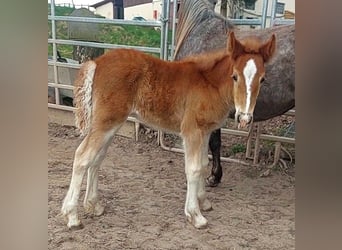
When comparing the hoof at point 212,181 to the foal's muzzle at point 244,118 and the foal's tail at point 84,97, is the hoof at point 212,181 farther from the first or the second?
the foal's tail at point 84,97

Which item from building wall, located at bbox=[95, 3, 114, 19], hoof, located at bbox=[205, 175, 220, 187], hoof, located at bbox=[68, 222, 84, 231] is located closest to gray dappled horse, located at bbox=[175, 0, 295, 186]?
hoof, located at bbox=[205, 175, 220, 187]

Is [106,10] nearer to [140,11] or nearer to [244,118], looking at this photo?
[140,11]

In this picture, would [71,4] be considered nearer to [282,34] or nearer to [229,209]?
[282,34]

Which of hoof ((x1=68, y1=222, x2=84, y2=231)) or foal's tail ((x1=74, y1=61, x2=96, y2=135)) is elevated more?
foal's tail ((x1=74, y1=61, x2=96, y2=135))

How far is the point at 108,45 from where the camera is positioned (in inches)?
35.5

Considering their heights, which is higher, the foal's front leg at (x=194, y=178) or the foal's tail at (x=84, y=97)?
the foal's tail at (x=84, y=97)

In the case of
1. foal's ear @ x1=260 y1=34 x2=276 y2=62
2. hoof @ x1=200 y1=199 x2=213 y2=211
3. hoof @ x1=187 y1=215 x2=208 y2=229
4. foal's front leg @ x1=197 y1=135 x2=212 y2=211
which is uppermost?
foal's ear @ x1=260 y1=34 x2=276 y2=62

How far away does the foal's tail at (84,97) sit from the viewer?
3.02 ft

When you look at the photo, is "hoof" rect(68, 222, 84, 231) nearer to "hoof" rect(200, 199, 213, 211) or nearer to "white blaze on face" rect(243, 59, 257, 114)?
"hoof" rect(200, 199, 213, 211)

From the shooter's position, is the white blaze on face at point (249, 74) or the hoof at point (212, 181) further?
the hoof at point (212, 181)

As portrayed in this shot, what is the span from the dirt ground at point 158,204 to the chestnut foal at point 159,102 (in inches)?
0.9

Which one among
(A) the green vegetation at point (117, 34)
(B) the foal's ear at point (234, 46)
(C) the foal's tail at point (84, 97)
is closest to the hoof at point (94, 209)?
(C) the foal's tail at point (84, 97)

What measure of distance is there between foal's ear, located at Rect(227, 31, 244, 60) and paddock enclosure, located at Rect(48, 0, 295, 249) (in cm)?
18

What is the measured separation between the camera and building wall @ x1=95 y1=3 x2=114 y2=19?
0.86m
